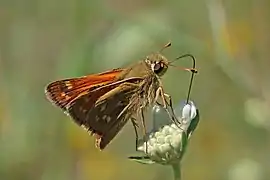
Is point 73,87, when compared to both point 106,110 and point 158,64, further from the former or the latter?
point 158,64

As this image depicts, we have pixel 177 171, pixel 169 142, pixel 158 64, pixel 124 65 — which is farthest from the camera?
pixel 124 65

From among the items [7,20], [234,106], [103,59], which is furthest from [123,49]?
[7,20]

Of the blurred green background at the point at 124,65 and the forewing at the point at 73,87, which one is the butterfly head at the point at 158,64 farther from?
the blurred green background at the point at 124,65

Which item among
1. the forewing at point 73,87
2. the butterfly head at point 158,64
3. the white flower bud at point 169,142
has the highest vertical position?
the butterfly head at point 158,64

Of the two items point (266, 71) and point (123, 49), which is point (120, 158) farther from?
point (123, 49)

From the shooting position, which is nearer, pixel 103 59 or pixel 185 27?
pixel 103 59

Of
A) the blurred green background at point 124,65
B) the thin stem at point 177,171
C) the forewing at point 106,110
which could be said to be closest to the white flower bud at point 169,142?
the thin stem at point 177,171

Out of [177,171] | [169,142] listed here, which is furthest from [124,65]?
[177,171]
